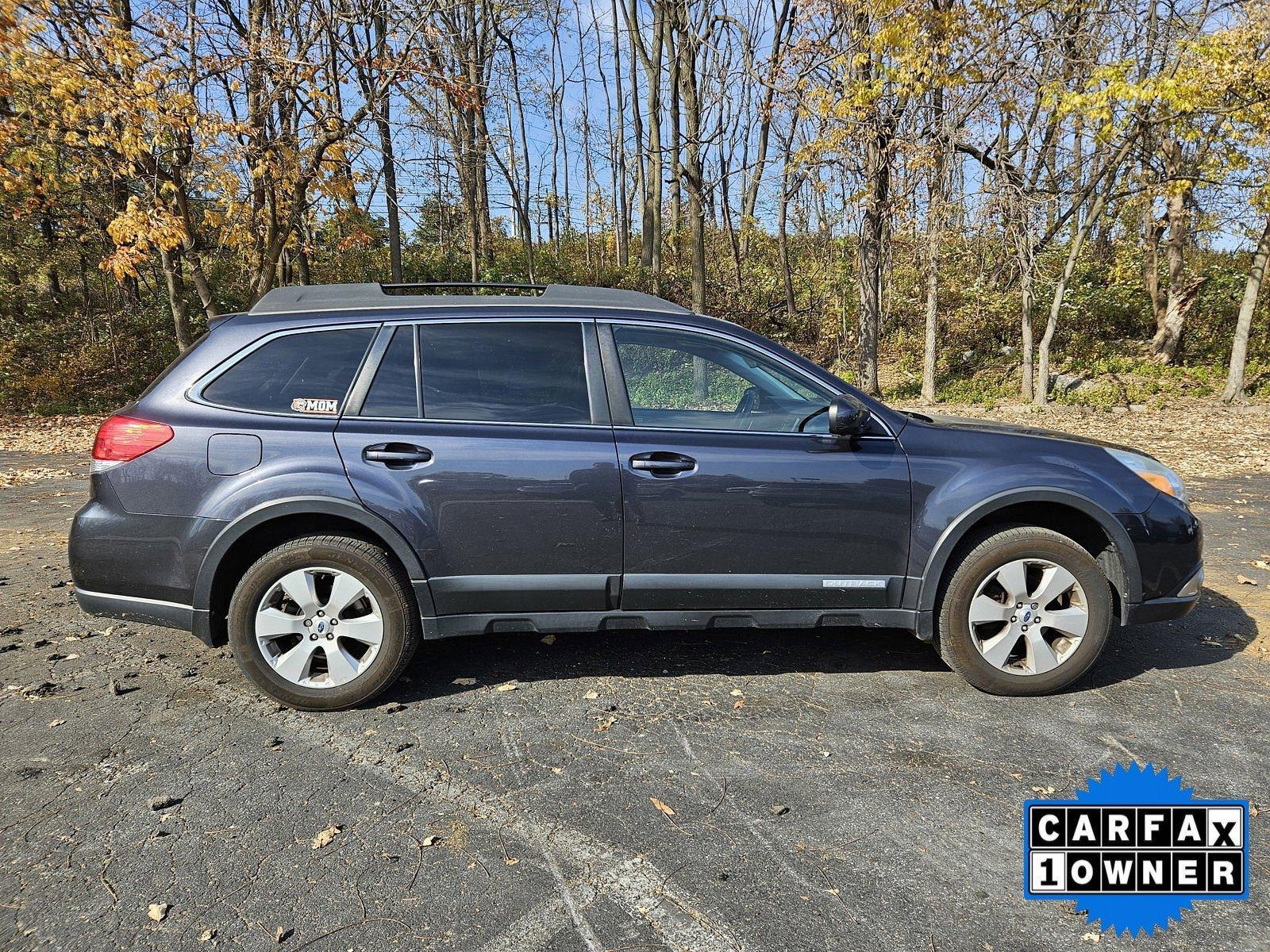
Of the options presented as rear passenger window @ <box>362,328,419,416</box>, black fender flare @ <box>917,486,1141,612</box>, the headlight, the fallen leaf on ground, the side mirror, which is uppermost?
rear passenger window @ <box>362,328,419,416</box>

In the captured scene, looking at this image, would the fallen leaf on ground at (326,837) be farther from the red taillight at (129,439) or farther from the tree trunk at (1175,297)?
the tree trunk at (1175,297)

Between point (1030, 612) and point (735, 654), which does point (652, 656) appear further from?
point (1030, 612)

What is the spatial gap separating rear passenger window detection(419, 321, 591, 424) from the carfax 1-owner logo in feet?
7.85

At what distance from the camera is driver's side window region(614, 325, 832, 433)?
142 inches

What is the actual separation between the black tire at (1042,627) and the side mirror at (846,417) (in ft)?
2.59

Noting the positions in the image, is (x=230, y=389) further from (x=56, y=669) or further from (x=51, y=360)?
(x=51, y=360)

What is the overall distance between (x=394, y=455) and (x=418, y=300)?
809 mm

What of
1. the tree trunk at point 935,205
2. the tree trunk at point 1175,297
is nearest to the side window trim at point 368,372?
the tree trunk at point 935,205

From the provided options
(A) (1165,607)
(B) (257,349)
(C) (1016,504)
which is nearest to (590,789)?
(C) (1016,504)

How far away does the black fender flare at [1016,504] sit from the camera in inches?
138

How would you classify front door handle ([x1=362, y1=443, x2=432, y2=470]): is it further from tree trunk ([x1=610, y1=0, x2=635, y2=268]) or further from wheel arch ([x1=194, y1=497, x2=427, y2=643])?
tree trunk ([x1=610, y1=0, x2=635, y2=268])

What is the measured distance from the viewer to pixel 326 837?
8.45 ft

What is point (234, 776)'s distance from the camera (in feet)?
9.64

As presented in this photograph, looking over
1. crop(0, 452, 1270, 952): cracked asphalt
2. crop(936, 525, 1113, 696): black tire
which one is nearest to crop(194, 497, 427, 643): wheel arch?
crop(0, 452, 1270, 952): cracked asphalt
